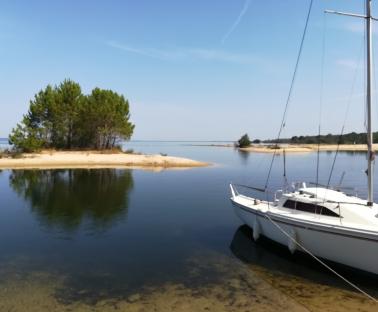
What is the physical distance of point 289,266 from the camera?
44.9ft

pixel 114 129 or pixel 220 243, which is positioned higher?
pixel 114 129

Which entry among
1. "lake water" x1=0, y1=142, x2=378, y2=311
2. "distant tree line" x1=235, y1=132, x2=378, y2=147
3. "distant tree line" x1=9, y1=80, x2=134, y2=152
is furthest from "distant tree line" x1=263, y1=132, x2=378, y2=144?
"lake water" x1=0, y1=142, x2=378, y2=311

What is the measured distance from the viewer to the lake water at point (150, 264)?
10.7 metres

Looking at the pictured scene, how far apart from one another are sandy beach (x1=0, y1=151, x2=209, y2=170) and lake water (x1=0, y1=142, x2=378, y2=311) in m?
25.6

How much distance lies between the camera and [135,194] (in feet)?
97.8

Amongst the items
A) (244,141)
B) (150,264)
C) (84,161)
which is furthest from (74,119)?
(244,141)

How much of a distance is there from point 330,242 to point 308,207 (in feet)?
6.53

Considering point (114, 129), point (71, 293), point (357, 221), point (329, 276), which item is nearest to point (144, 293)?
point (71, 293)

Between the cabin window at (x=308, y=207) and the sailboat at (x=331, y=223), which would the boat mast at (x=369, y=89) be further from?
the cabin window at (x=308, y=207)

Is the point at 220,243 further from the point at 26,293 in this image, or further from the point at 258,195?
the point at 258,195

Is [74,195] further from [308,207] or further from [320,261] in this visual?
[320,261]

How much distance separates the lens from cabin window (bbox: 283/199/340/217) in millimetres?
13604

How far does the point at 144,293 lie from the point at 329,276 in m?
6.14

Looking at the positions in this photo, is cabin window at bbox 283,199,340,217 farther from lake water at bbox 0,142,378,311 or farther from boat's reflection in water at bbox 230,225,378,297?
lake water at bbox 0,142,378,311
